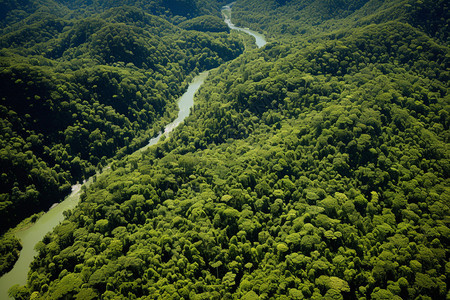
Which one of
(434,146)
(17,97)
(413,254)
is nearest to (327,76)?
(434,146)

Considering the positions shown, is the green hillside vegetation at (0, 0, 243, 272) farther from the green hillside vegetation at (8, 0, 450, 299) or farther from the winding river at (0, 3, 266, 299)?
the green hillside vegetation at (8, 0, 450, 299)

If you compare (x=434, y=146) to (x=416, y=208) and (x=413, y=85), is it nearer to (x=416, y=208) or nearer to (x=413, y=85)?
(x=416, y=208)

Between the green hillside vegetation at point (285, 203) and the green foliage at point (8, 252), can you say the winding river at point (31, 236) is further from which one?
the green hillside vegetation at point (285, 203)

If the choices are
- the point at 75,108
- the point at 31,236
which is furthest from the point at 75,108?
the point at 31,236

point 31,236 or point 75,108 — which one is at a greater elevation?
point 75,108

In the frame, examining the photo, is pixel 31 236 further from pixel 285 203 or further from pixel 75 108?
pixel 285 203

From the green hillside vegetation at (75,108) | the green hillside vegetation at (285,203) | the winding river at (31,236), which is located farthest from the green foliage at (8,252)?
the green hillside vegetation at (285,203)

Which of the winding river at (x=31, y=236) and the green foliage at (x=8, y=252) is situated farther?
the green foliage at (x=8, y=252)
